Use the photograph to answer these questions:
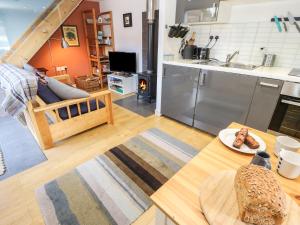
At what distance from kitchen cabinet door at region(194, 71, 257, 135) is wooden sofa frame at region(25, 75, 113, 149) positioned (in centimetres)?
134

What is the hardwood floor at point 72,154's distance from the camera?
1363 millimetres

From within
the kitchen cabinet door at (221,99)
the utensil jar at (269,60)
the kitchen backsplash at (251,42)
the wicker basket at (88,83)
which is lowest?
the wicker basket at (88,83)

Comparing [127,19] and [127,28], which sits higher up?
[127,19]

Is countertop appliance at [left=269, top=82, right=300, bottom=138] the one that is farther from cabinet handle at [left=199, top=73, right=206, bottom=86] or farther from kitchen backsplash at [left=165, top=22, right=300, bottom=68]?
cabinet handle at [left=199, top=73, right=206, bottom=86]

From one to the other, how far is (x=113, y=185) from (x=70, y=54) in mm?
3966

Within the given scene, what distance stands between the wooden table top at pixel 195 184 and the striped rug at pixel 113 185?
2.89 feet

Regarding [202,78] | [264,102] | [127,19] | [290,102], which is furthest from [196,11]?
[127,19]

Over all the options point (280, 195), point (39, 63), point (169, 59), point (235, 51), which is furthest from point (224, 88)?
point (39, 63)

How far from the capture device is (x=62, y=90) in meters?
2.12

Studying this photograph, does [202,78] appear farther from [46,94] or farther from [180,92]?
[46,94]

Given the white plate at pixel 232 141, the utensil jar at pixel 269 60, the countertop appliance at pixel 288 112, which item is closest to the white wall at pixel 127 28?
the utensil jar at pixel 269 60

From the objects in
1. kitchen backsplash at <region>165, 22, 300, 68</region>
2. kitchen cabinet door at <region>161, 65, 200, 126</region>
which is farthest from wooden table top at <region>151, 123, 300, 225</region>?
kitchen backsplash at <region>165, 22, 300, 68</region>

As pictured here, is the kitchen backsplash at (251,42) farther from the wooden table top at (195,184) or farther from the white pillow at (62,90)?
the wooden table top at (195,184)

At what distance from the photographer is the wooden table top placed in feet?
1.82
